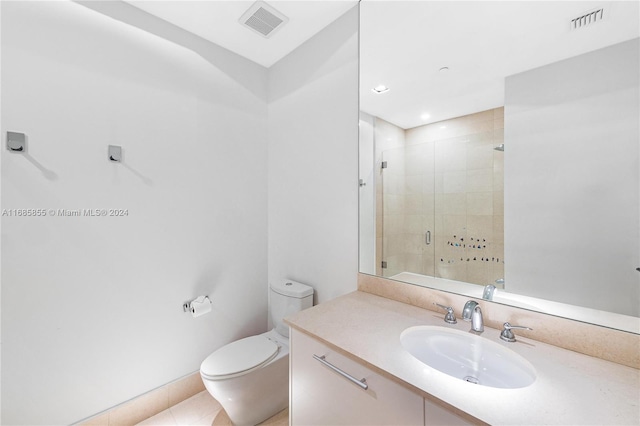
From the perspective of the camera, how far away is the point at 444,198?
1310 mm

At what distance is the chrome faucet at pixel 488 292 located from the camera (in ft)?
3.69

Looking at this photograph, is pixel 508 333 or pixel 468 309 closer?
pixel 508 333

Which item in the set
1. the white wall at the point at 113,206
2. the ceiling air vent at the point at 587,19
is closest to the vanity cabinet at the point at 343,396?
the white wall at the point at 113,206

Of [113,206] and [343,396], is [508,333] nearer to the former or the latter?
[343,396]

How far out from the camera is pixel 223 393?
Answer: 4.66ft

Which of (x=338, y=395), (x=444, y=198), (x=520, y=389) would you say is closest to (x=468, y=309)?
(x=520, y=389)

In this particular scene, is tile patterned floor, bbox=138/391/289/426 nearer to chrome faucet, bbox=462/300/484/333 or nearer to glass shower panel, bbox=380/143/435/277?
glass shower panel, bbox=380/143/435/277

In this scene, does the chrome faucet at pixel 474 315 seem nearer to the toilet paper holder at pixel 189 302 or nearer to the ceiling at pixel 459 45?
the ceiling at pixel 459 45

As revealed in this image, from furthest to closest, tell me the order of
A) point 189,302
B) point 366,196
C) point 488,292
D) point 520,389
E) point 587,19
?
point 189,302 < point 366,196 < point 488,292 < point 587,19 < point 520,389

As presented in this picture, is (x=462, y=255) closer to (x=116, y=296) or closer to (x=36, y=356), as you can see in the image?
(x=116, y=296)

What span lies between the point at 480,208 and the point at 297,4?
1.56 meters

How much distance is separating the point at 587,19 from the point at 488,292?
1.06 m

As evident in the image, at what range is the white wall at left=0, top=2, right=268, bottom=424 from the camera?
1.28 m

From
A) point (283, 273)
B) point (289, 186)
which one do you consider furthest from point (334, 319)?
point (289, 186)
